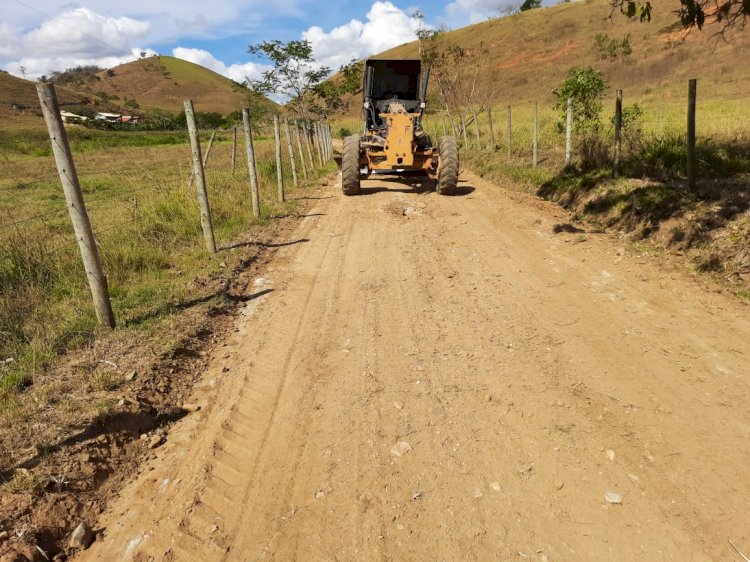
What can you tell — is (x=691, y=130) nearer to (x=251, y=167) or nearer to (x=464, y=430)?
(x=464, y=430)

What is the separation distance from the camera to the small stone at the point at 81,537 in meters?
2.50

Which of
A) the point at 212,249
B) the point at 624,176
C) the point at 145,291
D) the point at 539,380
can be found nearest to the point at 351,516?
the point at 539,380

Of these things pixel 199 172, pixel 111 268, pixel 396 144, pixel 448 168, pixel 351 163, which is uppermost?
pixel 396 144

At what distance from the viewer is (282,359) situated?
4.25 m

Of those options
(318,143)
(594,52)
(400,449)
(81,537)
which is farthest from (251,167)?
(594,52)

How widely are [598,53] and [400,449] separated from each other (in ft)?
195

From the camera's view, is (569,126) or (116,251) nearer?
(116,251)

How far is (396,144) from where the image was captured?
11.0 m

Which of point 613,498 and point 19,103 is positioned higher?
point 19,103

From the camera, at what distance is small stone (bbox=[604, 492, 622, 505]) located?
8.53 feet

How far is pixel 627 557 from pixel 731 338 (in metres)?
2.71

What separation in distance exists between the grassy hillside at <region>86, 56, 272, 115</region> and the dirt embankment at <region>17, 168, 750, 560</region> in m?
101

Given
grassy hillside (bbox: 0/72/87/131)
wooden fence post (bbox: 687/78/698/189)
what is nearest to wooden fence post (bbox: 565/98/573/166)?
wooden fence post (bbox: 687/78/698/189)

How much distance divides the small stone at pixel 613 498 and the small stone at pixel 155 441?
2.79 metres
